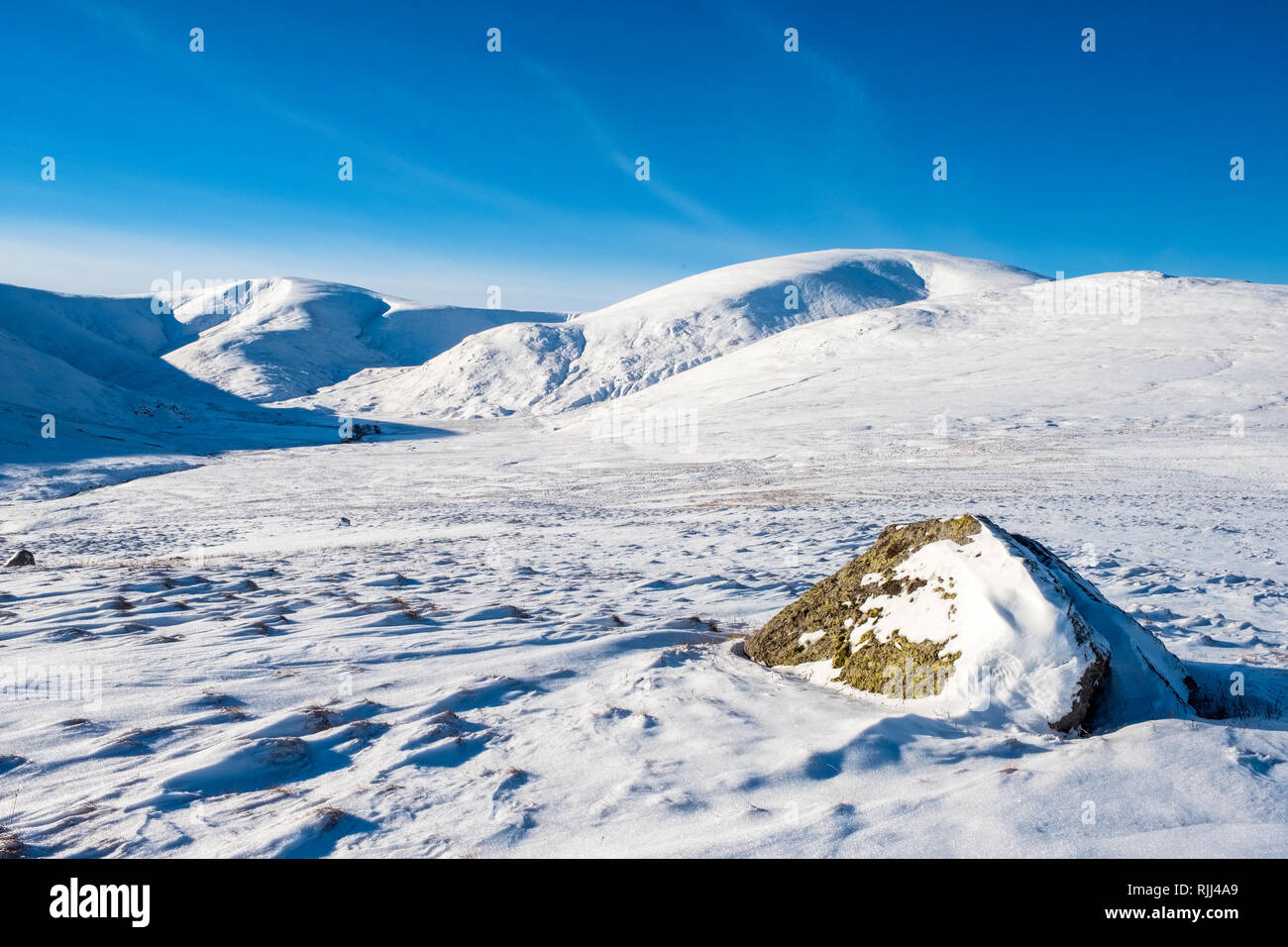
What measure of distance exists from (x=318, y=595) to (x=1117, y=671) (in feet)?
26.0

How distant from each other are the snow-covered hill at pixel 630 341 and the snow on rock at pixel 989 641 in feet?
248

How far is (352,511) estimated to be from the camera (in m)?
21.3

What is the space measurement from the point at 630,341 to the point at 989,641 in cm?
9347

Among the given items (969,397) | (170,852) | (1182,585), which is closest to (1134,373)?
(969,397)

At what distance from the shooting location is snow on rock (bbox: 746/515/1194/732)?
4414mm

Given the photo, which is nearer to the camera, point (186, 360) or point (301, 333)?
point (186, 360)

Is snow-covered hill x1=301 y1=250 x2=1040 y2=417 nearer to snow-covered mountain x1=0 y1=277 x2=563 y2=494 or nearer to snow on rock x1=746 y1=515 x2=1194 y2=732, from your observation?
snow-covered mountain x1=0 y1=277 x2=563 y2=494

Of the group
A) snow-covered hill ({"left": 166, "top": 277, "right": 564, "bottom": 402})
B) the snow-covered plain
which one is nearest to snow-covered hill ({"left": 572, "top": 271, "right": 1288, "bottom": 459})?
the snow-covered plain

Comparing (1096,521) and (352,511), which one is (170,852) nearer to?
(1096,521)

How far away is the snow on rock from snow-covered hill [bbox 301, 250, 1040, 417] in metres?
75.7

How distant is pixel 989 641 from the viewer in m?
4.57

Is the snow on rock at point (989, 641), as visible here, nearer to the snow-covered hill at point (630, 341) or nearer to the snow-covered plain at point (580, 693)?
the snow-covered plain at point (580, 693)

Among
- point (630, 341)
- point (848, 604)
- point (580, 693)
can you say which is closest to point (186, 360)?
point (630, 341)

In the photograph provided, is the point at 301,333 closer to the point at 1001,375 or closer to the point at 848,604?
the point at 1001,375
